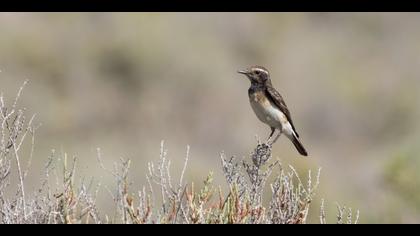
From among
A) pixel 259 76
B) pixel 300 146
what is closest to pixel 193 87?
pixel 300 146

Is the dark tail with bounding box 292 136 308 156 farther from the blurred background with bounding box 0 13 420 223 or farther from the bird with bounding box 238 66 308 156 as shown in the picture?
the blurred background with bounding box 0 13 420 223

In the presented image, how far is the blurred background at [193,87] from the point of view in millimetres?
29859

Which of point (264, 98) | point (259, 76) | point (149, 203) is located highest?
point (259, 76)

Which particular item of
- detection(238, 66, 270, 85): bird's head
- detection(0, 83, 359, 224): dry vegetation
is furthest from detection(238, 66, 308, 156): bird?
detection(0, 83, 359, 224): dry vegetation

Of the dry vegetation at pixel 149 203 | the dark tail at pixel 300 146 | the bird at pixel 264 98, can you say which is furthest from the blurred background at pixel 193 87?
the dry vegetation at pixel 149 203

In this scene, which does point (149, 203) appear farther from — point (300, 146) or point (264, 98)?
point (300, 146)

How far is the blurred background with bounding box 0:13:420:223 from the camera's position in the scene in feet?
98.0

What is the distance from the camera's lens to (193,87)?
32.1 m

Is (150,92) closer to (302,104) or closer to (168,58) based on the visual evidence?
(168,58)

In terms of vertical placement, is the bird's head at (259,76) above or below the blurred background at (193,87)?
below

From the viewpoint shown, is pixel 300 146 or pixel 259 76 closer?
pixel 259 76

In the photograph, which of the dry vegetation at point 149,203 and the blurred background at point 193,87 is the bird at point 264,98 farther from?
the blurred background at point 193,87
